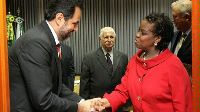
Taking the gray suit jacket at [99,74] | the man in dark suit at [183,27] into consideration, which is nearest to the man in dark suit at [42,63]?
the man in dark suit at [183,27]

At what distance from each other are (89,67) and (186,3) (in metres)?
1.56

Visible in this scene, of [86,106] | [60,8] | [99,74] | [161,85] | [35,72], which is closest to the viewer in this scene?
[35,72]

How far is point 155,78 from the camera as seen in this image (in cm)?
223

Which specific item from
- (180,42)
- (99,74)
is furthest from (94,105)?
(99,74)

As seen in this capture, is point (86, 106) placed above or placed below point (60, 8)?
below

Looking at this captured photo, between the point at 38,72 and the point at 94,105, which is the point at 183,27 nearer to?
the point at 94,105

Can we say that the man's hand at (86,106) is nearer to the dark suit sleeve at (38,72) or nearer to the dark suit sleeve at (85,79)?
the dark suit sleeve at (38,72)

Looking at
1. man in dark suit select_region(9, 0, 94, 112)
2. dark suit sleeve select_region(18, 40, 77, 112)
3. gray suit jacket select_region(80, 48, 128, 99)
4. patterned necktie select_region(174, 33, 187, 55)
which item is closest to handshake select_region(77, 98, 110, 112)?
man in dark suit select_region(9, 0, 94, 112)

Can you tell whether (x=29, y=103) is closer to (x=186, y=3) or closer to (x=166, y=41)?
(x=166, y=41)

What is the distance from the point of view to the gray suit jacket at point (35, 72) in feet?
6.08

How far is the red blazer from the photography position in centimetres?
214

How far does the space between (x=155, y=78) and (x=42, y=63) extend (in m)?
0.80

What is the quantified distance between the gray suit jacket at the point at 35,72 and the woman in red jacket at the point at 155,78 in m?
0.51

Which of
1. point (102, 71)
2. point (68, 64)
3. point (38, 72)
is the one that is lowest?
point (102, 71)
